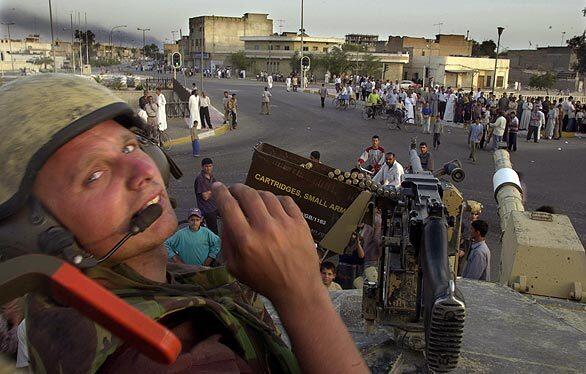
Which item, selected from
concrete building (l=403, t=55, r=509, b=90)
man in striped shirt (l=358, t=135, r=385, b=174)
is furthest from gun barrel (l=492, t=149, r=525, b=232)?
concrete building (l=403, t=55, r=509, b=90)

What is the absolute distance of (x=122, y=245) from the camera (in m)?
1.33

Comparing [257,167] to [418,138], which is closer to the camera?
[257,167]

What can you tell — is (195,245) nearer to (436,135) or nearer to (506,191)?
(506,191)

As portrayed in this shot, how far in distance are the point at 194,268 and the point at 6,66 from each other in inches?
3029

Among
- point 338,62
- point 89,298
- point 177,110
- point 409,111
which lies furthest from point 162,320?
point 338,62

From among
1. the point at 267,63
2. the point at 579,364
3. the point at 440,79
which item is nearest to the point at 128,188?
the point at 579,364

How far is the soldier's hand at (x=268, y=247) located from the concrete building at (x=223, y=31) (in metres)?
99.0

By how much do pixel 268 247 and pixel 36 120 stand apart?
0.62 m

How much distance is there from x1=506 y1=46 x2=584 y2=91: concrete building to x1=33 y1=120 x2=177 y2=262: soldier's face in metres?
70.7

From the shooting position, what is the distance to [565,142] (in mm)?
24016

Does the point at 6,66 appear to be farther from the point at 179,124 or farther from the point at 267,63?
the point at 179,124

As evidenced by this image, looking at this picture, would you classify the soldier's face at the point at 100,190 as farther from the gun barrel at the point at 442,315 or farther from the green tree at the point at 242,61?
the green tree at the point at 242,61

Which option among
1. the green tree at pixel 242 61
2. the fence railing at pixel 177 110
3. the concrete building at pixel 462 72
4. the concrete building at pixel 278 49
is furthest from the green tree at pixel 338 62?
the fence railing at pixel 177 110

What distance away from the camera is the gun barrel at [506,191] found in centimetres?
648
